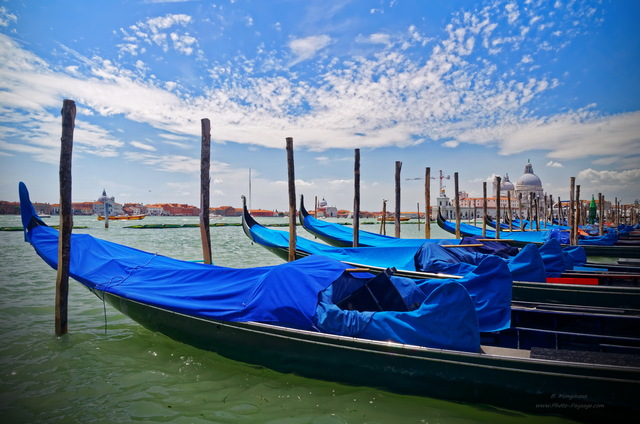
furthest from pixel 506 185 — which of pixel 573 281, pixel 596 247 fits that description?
pixel 573 281

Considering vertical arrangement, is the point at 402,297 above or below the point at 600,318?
above

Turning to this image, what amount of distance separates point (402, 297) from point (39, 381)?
3.45m

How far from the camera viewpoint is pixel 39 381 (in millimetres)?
3477

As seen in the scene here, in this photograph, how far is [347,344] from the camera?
10.4 feet

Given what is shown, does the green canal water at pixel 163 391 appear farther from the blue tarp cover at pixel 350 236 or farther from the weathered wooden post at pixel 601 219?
the weathered wooden post at pixel 601 219

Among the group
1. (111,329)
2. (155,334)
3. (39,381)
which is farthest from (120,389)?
(111,329)

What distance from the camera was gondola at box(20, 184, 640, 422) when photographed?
8.63 feet

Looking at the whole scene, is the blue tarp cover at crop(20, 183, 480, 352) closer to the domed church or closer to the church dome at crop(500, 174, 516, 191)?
the domed church

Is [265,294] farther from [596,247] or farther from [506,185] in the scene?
[506,185]

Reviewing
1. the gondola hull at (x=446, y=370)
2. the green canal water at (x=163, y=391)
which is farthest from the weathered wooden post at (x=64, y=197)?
the gondola hull at (x=446, y=370)

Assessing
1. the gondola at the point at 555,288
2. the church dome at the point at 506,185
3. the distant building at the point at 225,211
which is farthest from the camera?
the distant building at the point at 225,211

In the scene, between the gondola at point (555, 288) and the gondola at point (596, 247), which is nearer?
the gondola at point (555, 288)

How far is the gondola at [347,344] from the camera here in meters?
2.63

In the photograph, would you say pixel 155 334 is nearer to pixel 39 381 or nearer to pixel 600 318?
pixel 39 381
